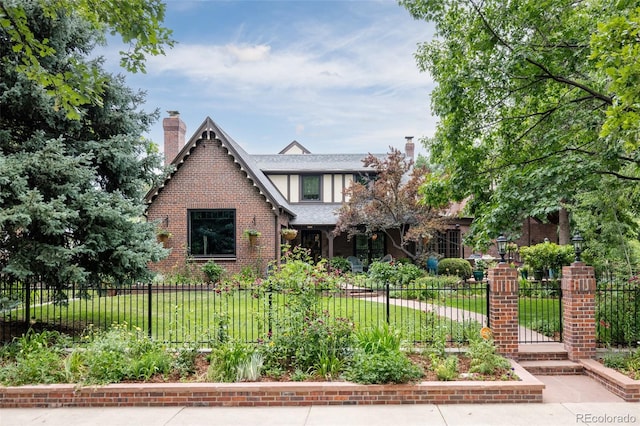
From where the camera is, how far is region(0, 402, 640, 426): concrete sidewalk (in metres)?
5.14

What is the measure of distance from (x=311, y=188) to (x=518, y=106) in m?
13.1

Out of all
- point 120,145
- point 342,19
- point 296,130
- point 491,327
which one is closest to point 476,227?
point 491,327

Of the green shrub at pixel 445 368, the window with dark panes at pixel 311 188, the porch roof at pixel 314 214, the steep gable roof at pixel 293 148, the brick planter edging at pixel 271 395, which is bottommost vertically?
the brick planter edging at pixel 271 395

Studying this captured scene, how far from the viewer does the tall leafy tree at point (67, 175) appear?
24.3 feet

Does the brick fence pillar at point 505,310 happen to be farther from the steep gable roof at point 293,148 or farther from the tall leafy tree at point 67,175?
the steep gable roof at point 293,148

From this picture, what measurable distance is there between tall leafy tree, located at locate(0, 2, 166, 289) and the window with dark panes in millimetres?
13696

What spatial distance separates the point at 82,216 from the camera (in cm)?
803

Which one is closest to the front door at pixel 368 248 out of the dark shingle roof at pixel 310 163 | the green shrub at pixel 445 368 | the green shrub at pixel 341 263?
the green shrub at pixel 341 263

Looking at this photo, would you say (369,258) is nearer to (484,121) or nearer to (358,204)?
(358,204)

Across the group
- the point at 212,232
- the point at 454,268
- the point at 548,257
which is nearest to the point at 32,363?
the point at 212,232

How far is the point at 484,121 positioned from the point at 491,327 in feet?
16.8

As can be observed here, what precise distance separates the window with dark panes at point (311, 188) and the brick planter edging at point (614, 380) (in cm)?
1659

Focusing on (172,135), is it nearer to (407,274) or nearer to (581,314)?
(407,274)

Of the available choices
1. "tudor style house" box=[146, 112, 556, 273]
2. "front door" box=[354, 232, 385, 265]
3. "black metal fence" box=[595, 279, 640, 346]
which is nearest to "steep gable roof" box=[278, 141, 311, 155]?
"front door" box=[354, 232, 385, 265]
